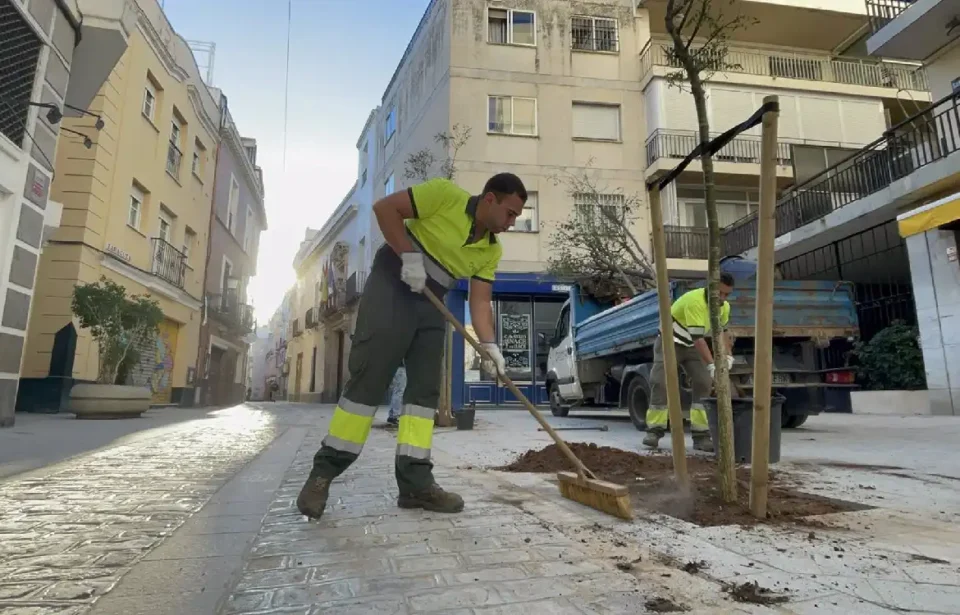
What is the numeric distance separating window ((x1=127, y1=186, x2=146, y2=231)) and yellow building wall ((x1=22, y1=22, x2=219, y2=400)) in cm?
13

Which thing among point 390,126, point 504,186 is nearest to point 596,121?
point 390,126

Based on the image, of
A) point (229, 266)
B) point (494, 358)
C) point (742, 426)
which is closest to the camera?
point (494, 358)

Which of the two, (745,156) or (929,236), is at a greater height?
(745,156)

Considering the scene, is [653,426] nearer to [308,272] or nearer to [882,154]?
[882,154]

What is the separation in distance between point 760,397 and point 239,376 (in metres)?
25.4

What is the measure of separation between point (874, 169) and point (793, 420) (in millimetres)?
8165

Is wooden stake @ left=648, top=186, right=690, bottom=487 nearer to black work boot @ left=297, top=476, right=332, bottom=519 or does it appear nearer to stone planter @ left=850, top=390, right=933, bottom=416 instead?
black work boot @ left=297, top=476, right=332, bottom=519

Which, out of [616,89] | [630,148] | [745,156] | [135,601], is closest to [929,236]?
[745,156]

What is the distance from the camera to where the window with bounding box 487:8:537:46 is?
1694 centimetres

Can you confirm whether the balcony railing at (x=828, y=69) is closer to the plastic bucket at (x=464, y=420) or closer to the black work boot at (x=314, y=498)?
the plastic bucket at (x=464, y=420)

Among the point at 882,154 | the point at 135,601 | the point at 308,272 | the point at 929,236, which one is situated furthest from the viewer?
the point at 308,272

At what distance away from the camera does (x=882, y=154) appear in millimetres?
11578

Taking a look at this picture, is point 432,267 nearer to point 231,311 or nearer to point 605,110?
point 605,110

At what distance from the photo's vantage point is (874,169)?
11938 mm
